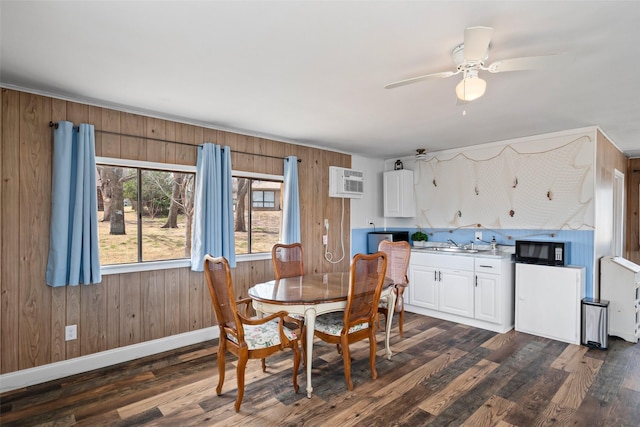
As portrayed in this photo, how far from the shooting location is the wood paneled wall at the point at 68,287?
2.61m

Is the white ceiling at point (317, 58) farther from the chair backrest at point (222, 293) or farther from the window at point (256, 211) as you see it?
the chair backrest at point (222, 293)

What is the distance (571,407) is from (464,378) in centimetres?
71

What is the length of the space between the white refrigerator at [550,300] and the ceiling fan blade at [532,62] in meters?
2.69

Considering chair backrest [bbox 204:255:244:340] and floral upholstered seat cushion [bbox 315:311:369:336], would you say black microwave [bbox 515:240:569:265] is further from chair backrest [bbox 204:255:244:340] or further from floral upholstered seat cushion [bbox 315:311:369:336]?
chair backrest [bbox 204:255:244:340]

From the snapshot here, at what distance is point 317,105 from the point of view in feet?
10.1

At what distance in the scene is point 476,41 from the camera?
5.46ft

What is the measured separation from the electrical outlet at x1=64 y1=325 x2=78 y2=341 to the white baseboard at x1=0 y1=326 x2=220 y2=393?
0.62ft

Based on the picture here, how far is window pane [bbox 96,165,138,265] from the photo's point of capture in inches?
125

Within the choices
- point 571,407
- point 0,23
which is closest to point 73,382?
point 0,23

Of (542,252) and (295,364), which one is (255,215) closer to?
(295,364)

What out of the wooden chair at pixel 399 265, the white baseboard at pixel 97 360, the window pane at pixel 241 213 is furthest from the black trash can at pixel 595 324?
the white baseboard at pixel 97 360

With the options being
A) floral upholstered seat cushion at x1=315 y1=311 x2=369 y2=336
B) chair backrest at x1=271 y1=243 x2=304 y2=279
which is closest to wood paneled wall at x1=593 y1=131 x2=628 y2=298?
floral upholstered seat cushion at x1=315 y1=311 x2=369 y2=336

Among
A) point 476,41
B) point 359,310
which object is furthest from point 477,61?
point 359,310

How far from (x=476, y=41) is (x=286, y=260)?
104 inches
